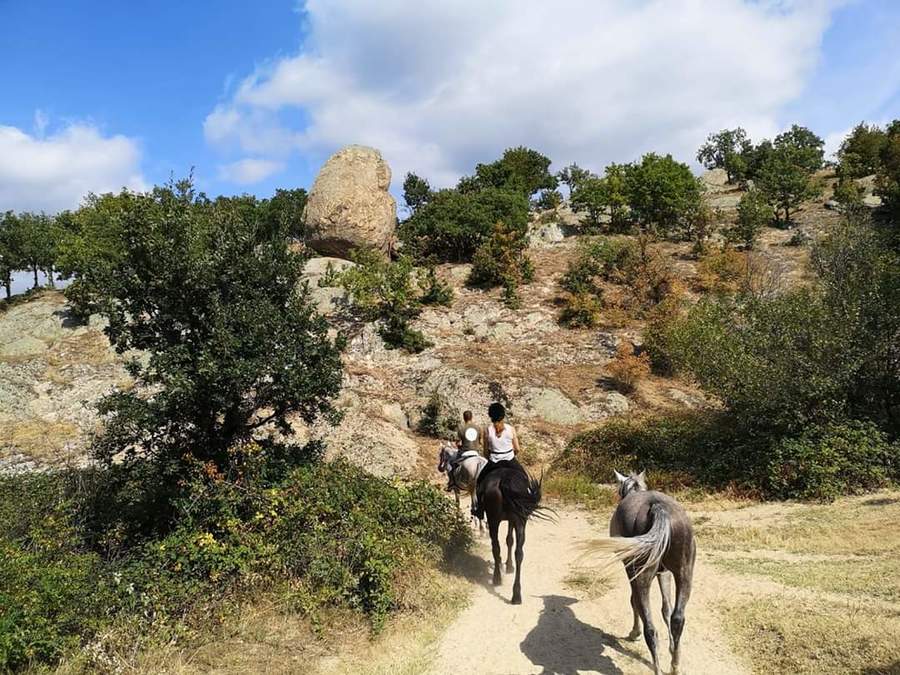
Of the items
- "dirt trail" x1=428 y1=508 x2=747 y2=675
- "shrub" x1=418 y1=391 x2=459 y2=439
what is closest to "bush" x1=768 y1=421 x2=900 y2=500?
"dirt trail" x1=428 y1=508 x2=747 y2=675

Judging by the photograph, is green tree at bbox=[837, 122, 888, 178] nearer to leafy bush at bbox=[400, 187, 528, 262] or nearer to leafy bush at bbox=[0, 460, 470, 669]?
leafy bush at bbox=[400, 187, 528, 262]

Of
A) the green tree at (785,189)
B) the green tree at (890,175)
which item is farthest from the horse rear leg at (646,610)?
the green tree at (785,189)

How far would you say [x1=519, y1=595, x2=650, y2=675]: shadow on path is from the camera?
22.5ft

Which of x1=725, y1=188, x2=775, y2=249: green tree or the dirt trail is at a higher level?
x1=725, y1=188, x2=775, y2=249: green tree

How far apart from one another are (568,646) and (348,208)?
27785 mm

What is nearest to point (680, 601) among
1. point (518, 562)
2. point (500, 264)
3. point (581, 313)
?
point (518, 562)

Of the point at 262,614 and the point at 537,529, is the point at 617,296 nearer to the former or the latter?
the point at 537,529

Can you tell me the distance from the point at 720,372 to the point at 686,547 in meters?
10.1

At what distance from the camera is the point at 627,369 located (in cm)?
2211

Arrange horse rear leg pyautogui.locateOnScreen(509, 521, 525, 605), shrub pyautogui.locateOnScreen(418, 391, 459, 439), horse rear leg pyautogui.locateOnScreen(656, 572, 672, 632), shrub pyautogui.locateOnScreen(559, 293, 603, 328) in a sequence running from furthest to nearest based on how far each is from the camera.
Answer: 1. shrub pyautogui.locateOnScreen(559, 293, 603, 328)
2. shrub pyautogui.locateOnScreen(418, 391, 459, 439)
3. horse rear leg pyautogui.locateOnScreen(509, 521, 525, 605)
4. horse rear leg pyautogui.locateOnScreen(656, 572, 672, 632)

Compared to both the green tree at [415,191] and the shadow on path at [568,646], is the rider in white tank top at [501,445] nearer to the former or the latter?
the shadow on path at [568,646]

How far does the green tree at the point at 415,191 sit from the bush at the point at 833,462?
145 feet

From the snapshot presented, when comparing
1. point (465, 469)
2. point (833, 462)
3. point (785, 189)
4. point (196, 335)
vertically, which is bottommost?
point (833, 462)

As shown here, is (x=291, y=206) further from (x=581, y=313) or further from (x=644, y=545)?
(x=644, y=545)
